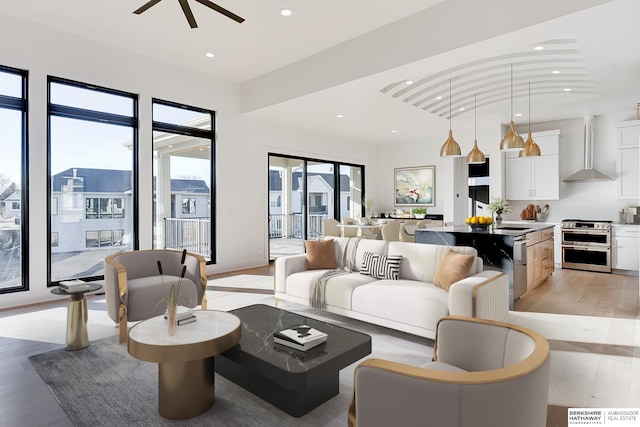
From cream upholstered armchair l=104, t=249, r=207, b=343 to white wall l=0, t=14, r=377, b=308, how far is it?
5.50 feet

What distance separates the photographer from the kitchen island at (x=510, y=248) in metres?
4.42

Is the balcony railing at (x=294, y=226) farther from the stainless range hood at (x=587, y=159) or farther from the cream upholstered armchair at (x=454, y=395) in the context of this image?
the cream upholstered armchair at (x=454, y=395)

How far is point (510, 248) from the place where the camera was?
4395mm

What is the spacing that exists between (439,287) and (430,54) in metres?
2.58

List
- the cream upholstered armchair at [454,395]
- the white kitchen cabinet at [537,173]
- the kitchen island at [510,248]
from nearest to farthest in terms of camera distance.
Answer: the cream upholstered armchair at [454,395], the kitchen island at [510,248], the white kitchen cabinet at [537,173]

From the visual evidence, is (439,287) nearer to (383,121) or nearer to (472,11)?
(472,11)

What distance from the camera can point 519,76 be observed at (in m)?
5.35

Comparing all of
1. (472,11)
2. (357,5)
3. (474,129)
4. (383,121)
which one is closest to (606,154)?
(474,129)

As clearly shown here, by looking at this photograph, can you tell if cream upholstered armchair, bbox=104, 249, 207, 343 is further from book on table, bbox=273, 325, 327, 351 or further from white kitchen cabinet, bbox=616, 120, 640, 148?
white kitchen cabinet, bbox=616, 120, 640, 148

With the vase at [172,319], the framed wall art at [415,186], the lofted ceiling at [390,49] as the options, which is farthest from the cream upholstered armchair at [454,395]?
the framed wall art at [415,186]

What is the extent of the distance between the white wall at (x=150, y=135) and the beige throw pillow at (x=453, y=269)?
426 centimetres

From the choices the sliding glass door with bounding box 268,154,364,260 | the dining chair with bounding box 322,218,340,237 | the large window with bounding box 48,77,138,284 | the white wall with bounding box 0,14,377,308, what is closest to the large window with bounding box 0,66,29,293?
the white wall with bounding box 0,14,377,308

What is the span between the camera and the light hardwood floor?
220 cm
